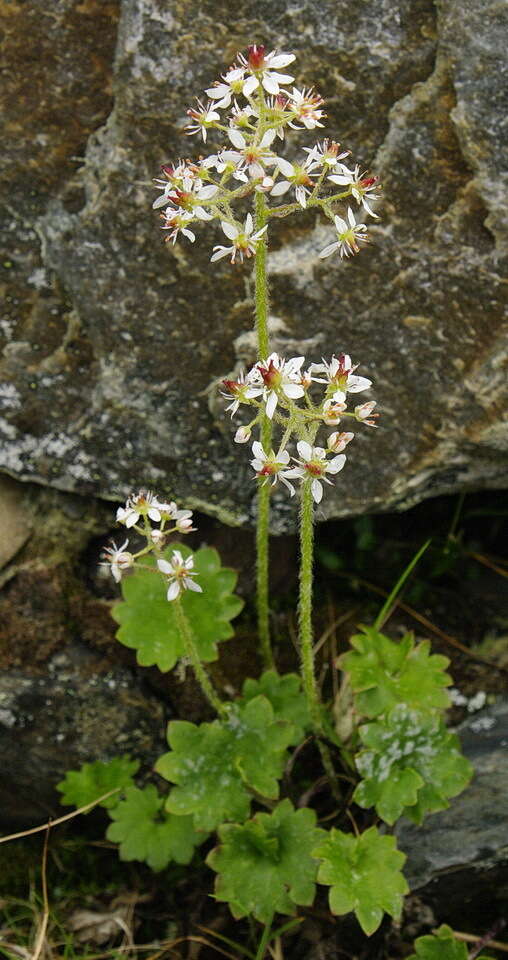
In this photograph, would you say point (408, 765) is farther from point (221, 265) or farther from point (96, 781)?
point (221, 265)

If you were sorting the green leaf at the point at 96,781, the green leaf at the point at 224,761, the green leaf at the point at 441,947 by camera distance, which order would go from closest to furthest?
1. the green leaf at the point at 441,947
2. the green leaf at the point at 224,761
3. the green leaf at the point at 96,781

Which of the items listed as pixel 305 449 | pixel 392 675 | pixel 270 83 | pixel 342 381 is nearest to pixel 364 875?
pixel 392 675

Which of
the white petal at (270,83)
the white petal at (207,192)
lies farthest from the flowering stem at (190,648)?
the white petal at (270,83)

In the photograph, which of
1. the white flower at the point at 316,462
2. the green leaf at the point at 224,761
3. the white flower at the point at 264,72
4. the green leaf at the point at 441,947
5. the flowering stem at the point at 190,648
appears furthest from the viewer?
the green leaf at the point at 224,761

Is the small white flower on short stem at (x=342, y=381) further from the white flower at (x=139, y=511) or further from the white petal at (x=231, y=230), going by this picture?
the white flower at (x=139, y=511)

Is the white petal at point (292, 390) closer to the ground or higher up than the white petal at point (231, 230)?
closer to the ground

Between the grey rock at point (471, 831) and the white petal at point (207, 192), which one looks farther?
the grey rock at point (471, 831)

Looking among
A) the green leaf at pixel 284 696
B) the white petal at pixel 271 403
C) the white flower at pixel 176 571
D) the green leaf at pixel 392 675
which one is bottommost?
the green leaf at pixel 284 696

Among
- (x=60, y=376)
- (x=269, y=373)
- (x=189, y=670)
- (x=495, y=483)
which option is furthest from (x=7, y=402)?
(x=495, y=483)
